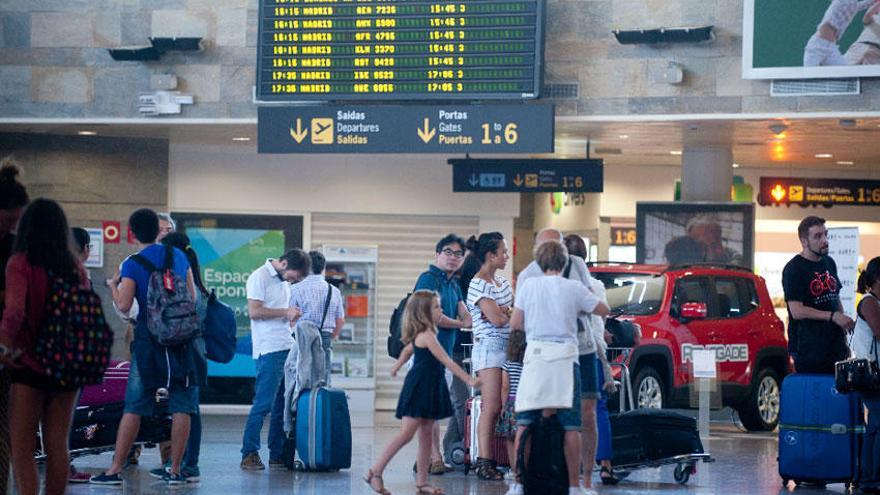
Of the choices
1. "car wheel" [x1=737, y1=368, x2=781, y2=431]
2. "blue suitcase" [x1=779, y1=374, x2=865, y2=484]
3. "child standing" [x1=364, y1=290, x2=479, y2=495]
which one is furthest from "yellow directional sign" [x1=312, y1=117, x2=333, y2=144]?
"blue suitcase" [x1=779, y1=374, x2=865, y2=484]

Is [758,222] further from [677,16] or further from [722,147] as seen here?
[677,16]

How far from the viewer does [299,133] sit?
1714cm

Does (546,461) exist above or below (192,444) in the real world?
above

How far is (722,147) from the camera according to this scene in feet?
64.3

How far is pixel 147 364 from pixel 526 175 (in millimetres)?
8592

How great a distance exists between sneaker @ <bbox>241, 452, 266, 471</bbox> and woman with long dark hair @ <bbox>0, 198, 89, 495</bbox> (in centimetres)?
456

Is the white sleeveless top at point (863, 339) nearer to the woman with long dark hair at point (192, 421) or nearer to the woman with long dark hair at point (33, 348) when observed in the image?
the woman with long dark hair at point (192, 421)

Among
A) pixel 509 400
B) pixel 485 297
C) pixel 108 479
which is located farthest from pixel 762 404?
pixel 108 479

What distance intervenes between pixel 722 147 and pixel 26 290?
499 inches

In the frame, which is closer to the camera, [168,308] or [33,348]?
[33,348]

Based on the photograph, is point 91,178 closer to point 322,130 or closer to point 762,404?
point 322,130

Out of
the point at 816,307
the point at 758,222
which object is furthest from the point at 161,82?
the point at 758,222

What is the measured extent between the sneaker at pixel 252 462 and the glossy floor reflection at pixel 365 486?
0.27 ft

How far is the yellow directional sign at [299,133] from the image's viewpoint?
17125 millimetres
